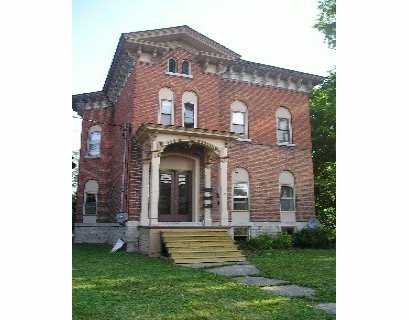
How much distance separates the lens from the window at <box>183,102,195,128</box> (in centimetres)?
941

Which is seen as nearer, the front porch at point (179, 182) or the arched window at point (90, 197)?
the front porch at point (179, 182)

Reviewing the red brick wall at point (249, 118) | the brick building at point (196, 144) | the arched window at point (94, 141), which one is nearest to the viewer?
the brick building at point (196, 144)

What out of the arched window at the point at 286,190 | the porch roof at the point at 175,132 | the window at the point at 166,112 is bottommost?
the arched window at the point at 286,190

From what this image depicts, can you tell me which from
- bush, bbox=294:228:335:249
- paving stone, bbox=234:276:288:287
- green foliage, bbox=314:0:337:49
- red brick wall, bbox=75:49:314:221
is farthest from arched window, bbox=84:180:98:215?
green foliage, bbox=314:0:337:49

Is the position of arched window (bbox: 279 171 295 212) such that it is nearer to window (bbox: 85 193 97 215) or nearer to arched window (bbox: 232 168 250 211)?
arched window (bbox: 232 168 250 211)

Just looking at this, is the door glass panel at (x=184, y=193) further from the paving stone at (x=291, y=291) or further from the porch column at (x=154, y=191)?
the paving stone at (x=291, y=291)

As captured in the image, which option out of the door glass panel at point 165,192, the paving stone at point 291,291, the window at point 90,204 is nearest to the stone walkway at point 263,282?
the paving stone at point 291,291

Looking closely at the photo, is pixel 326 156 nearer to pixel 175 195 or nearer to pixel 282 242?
pixel 282 242

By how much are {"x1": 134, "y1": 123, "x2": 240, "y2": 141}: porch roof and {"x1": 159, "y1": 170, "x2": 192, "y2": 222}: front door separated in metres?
1.18

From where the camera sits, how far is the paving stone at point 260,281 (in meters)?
4.54

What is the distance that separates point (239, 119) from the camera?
1002 cm

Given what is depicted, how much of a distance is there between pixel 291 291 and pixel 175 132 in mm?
4783
